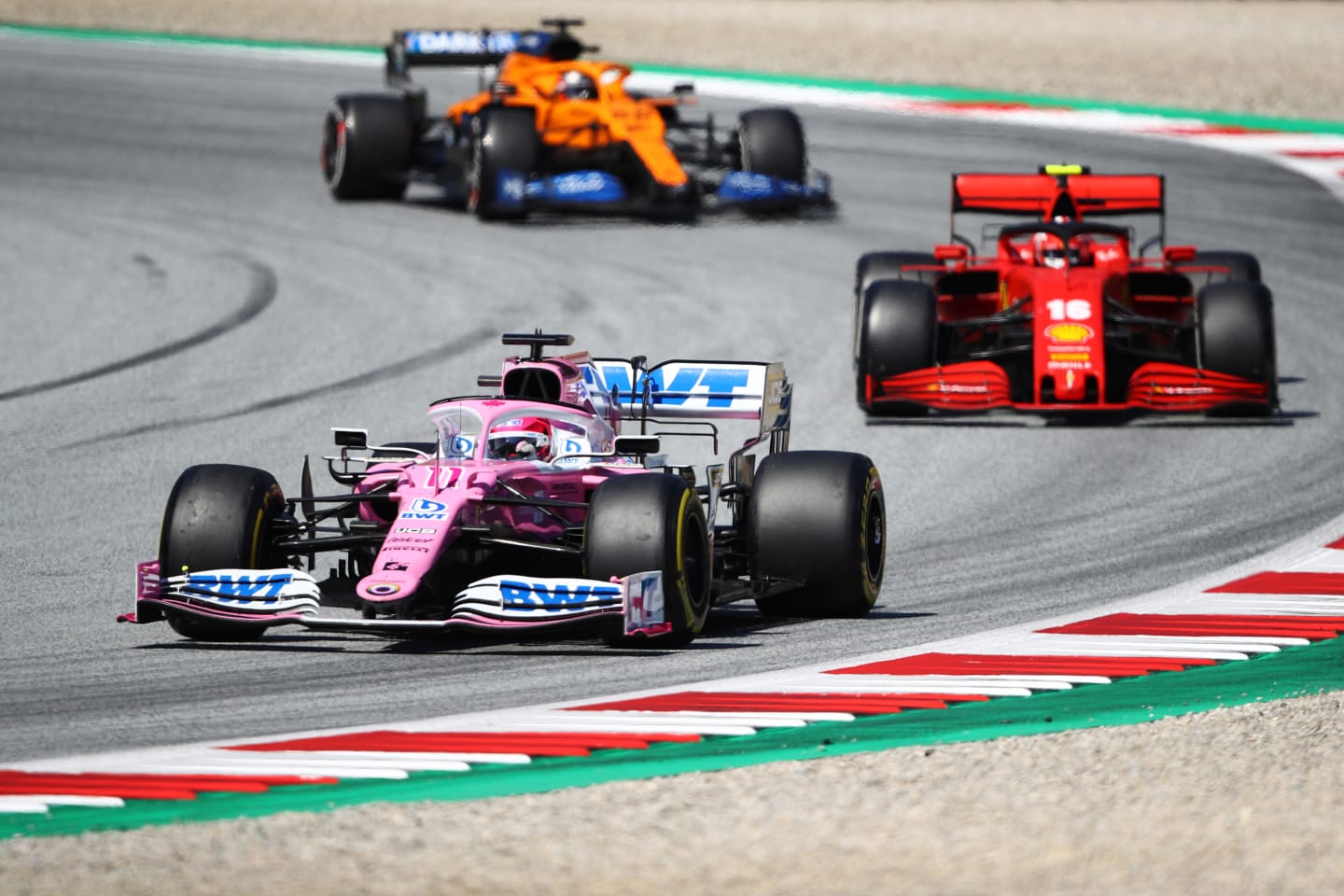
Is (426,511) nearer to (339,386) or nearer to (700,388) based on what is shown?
(700,388)

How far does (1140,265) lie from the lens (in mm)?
19266

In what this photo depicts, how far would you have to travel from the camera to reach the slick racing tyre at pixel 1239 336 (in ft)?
59.3

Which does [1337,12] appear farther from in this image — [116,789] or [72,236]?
[116,789]

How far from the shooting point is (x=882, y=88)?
124 feet

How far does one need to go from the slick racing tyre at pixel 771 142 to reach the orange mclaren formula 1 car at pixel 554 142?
0.02 metres

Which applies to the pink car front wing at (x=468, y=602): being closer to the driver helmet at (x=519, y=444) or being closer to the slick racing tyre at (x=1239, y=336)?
the driver helmet at (x=519, y=444)

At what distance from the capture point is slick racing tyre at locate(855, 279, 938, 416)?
18375 mm

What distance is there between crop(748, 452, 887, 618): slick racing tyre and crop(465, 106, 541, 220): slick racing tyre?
573 inches

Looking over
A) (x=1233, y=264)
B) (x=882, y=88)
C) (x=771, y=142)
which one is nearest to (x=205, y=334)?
(x=771, y=142)

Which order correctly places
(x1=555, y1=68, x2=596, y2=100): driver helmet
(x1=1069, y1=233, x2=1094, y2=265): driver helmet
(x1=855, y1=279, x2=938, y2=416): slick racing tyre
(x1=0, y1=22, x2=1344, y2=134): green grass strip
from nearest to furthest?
(x1=855, y1=279, x2=938, y2=416): slick racing tyre, (x1=1069, y1=233, x2=1094, y2=265): driver helmet, (x1=555, y1=68, x2=596, y2=100): driver helmet, (x1=0, y1=22, x2=1344, y2=134): green grass strip

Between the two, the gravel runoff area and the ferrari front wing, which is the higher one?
the ferrari front wing

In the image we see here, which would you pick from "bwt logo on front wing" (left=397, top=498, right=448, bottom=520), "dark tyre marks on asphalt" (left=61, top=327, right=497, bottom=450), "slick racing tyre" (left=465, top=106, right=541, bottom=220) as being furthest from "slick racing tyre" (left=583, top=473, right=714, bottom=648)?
"slick racing tyre" (left=465, top=106, right=541, bottom=220)

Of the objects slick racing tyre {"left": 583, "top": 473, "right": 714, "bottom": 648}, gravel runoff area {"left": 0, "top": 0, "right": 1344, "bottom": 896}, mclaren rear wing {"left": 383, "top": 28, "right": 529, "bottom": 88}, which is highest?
mclaren rear wing {"left": 383, "top": 28, "right": 529, "bottom": 88}

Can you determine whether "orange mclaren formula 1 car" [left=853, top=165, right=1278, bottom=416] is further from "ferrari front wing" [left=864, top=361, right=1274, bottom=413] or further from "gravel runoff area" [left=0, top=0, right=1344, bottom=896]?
"gravel runoff area" [left=0, top=0, right=1344, bottom=896]
